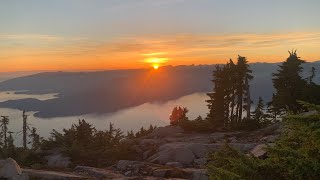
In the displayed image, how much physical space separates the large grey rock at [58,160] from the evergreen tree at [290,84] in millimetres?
22976

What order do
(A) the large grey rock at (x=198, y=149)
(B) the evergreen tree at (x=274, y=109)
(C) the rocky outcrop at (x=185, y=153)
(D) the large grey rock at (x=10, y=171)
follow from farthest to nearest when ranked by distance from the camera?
(B) the evergreen tree at (x=274, y=109), (A) the large grey rock at (x=198, y=149), (C) the rocky outcrop at (x=185, y=153), (D) the large grey rock at (x=10, y=171)

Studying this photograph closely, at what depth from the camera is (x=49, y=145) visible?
2875 centimetres

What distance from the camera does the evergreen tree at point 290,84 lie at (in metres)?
36.4

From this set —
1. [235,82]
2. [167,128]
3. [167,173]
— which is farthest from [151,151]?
[235,82]

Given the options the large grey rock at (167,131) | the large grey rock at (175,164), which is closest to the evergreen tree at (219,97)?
the large grey rock at (167,131)

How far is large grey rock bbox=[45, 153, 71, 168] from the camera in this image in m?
24.2

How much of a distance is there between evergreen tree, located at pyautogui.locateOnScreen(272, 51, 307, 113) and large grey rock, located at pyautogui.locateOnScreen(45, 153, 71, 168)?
75.4 ft

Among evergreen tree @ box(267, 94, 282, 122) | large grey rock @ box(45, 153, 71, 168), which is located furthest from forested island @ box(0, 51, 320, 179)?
evergreen tree @ box(267, 94, 282, 122)

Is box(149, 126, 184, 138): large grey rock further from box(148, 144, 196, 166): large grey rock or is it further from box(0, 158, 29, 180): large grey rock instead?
box(0, 158, 29, 180): large grey rock

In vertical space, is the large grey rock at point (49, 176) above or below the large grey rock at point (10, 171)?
below

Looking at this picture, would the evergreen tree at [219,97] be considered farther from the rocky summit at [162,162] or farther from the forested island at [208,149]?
the rocky summit at [162,162]

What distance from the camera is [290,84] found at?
39.7 meters

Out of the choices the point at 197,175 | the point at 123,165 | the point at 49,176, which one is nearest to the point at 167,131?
the point at 123,165

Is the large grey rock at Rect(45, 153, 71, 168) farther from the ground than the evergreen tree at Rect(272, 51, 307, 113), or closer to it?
closer to it
